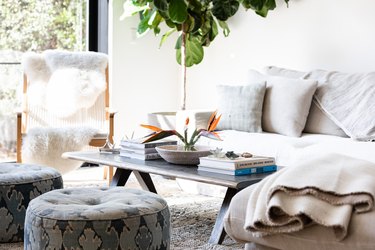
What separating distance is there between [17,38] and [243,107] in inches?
82.5

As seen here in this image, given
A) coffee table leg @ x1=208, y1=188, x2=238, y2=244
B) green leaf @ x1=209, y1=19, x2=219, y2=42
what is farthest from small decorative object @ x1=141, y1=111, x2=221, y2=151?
green leaf @ x1=209, y1=19, x2=219, y2=42

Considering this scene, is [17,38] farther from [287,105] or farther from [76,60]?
[287,105]

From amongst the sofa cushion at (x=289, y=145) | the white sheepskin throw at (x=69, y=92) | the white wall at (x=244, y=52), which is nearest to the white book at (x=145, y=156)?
the sofa cushion at (x=289, y=145)

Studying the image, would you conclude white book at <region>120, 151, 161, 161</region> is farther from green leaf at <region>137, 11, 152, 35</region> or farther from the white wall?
green leaf at <region>137, 11, 152, 35</region>

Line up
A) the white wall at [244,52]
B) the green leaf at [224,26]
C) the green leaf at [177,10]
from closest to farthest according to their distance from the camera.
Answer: the white wall at [244,52]
the green leaf at [177,10]
the green leaf at [224,26]

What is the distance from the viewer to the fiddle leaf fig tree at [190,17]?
17.0 ft

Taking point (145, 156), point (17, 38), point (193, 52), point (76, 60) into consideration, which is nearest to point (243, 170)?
point (145, 156)

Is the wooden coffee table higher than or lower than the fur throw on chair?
lower

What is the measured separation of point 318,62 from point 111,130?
1645 millimetres

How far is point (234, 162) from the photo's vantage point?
10.8 ft

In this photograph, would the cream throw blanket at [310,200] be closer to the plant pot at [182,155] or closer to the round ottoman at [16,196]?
the plant pot at [182,155]

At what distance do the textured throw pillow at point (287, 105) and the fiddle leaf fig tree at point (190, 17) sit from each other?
768mm

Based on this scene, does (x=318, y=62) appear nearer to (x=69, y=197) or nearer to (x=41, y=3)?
(x=41, y=3)

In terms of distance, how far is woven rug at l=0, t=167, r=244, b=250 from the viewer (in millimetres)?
3441
